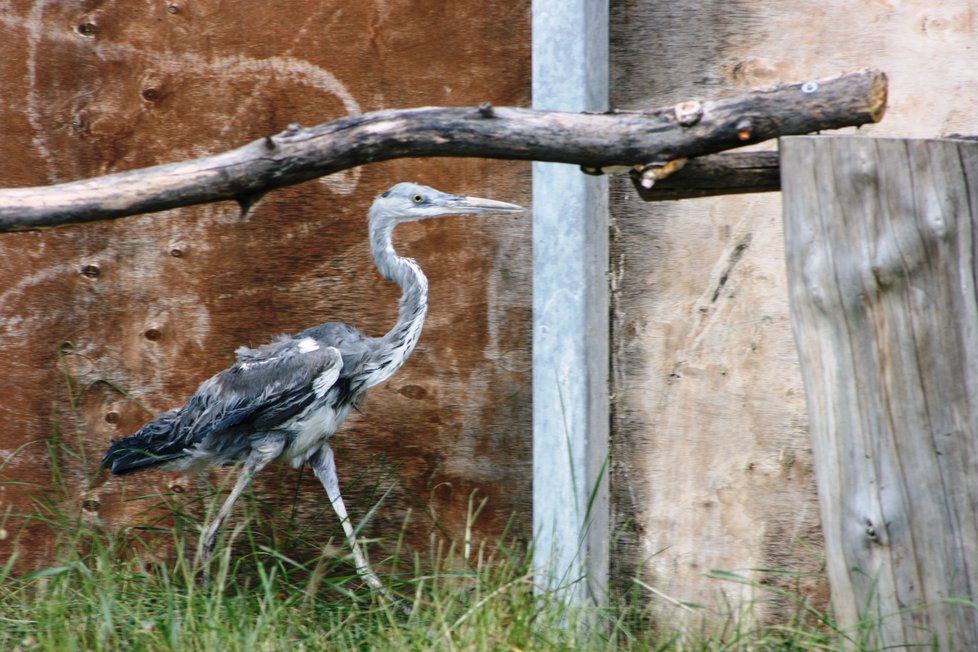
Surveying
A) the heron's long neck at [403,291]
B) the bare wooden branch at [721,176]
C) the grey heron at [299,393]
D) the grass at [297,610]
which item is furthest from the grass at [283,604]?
the bare wooden branch at [721,176]

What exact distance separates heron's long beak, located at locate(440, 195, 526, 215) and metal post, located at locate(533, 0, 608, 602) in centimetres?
13

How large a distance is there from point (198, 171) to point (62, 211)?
0.41m

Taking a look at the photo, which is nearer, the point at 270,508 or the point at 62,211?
the point at 62,211

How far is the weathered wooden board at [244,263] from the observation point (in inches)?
165

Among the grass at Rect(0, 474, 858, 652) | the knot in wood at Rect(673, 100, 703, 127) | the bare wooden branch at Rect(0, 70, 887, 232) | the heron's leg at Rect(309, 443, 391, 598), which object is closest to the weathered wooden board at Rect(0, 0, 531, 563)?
the grass at Rect(0, 474, 858, 652)

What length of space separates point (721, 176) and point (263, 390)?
5.55ft

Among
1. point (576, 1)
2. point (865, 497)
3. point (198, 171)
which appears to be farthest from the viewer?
point (576, 1)

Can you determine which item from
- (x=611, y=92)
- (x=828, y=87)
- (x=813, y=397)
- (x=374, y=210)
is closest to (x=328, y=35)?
(x=374, y=210)

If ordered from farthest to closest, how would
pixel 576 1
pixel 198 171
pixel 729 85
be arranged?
pixel 729 85
pixel 576 1
pixel 198 171

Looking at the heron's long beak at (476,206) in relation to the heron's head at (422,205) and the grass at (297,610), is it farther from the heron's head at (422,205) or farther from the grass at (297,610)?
the grass at (297,610)

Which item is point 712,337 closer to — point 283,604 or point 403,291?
point 403,291

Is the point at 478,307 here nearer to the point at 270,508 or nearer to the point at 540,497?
the point at 540,497

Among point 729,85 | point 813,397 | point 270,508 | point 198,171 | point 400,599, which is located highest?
point 729,85

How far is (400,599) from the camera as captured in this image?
3.95 m
